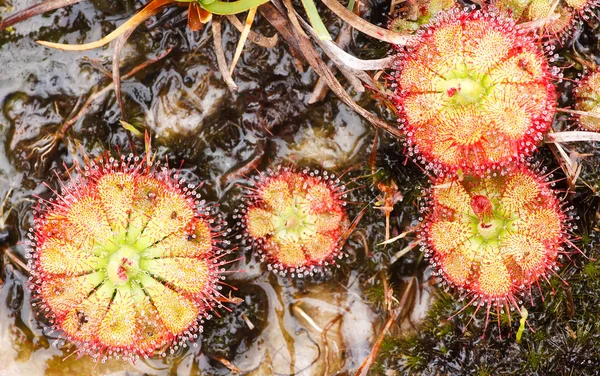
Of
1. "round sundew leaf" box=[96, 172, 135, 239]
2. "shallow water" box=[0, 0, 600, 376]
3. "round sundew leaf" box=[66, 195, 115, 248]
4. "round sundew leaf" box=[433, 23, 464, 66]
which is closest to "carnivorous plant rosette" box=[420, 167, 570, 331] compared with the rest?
"shallow water" box=[0, 0, 600, 376]

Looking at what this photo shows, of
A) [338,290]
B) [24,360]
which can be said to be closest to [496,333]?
[338,290]

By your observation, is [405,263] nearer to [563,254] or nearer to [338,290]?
[338,290]

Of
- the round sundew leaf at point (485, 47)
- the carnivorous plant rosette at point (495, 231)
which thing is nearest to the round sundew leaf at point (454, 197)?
the carnivorous plant rosette at point (495, 231)

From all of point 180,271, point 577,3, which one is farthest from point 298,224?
point 577,3

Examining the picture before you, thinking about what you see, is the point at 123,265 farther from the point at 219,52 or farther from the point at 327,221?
the point at 219,52

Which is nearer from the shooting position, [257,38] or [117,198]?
[117,198]

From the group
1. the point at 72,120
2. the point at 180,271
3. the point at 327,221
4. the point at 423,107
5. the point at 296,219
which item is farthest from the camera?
the point at 72,120
